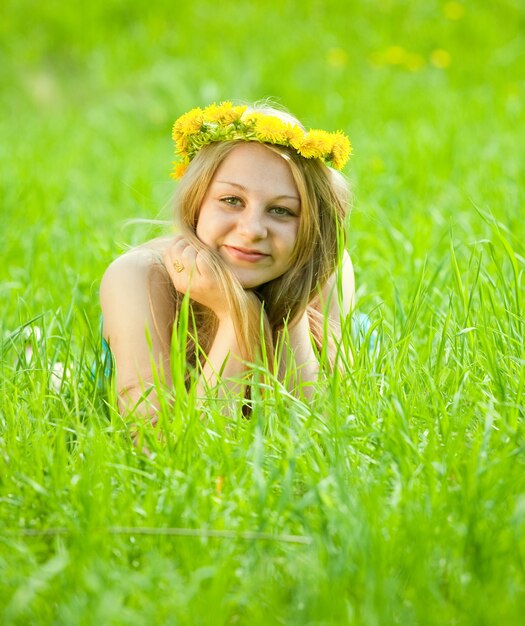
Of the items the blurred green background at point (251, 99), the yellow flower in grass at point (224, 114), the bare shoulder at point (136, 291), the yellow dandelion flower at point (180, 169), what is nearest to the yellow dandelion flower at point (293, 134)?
the yellow flower in grass at point (224, 114)

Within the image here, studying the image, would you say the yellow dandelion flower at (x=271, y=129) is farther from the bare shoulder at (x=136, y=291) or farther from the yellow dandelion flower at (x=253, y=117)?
the bare shoulder at (x=136, y=291)

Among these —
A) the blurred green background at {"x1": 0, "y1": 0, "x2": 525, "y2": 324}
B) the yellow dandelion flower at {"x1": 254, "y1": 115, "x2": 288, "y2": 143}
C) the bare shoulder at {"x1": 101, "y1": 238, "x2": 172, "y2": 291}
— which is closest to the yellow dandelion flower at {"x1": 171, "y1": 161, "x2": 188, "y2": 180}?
the bare shoulder at {"x1": 101, "y1": 238, "x2": 172, "y2": 291}

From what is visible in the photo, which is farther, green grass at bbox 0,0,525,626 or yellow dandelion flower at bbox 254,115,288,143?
yellow dandelion flower at bbox 254,115,288,143

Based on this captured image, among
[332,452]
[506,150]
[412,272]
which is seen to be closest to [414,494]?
[332,452]

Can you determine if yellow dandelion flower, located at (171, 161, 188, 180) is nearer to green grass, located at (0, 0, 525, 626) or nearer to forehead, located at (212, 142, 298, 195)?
green grass, located at (0, 0, 525, 626)

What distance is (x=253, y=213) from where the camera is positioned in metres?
2.30

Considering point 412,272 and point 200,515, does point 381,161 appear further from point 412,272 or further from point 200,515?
point 200,515

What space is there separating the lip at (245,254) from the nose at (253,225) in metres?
0.04

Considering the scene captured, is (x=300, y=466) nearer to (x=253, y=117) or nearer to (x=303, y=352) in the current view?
(x=303, y=352)

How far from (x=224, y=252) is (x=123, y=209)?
228cm

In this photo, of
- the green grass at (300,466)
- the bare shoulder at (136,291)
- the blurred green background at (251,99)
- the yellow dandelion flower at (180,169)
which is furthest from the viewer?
the blurred green background at (251,99)

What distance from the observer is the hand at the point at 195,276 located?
2.31 m

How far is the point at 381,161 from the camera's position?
4922mm

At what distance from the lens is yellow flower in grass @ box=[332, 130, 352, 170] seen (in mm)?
2365
